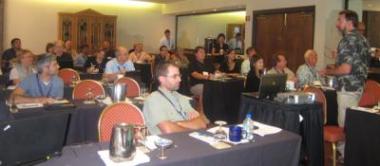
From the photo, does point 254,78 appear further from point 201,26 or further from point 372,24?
point 201,26

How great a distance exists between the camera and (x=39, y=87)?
4125mm

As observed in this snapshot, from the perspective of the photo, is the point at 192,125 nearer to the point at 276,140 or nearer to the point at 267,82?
the point at 276,140

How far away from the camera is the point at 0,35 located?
1040cm

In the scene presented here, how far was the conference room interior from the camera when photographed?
209cm

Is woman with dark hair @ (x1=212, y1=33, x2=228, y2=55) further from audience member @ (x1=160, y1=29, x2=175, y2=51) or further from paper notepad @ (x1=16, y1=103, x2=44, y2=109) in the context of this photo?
paper notepad @ (x1=16, y1=103, x2=44, y2=109)

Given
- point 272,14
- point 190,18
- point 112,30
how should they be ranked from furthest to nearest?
point 190,18 < point 112,30 < point 272,14

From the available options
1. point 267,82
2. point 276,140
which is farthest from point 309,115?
point 276,140

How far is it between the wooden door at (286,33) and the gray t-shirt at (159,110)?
220 inches

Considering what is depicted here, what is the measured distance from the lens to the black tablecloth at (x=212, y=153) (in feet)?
6.82

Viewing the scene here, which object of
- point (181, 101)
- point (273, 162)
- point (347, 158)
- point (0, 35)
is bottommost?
point (347, 158)

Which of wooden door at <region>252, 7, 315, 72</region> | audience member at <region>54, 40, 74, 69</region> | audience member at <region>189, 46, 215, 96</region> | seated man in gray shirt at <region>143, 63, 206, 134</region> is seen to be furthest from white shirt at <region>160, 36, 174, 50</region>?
seated man in gray shirt at <region>143, 63, 206, 134</region>

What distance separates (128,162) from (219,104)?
4452 mm

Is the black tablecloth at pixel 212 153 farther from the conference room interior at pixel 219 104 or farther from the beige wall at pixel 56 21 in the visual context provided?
the beige wall at pixel 56 21

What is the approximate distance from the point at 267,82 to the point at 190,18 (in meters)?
10.3
